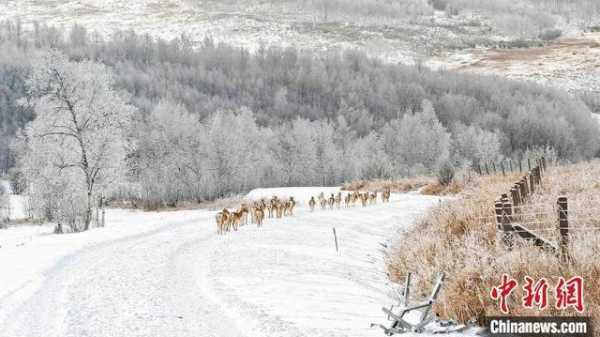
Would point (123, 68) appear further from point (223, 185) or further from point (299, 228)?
point (299, 228)

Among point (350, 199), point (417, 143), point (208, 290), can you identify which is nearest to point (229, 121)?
point (417, 143)

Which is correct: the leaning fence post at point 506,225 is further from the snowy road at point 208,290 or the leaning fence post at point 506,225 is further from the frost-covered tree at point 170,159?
the frost-covered tree at point 170,159

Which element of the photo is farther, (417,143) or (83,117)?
(417,143)

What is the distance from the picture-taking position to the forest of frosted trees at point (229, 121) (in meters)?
39.1

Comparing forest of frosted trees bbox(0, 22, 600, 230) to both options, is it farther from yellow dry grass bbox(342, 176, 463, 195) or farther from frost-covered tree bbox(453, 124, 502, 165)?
yellow dry grass bbox(342, 176, 463, 195)

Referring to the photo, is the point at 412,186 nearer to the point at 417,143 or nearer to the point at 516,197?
the point at 516,197

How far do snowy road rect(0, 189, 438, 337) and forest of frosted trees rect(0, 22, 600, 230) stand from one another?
1899 cm

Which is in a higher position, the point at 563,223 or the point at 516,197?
the point at 563,223

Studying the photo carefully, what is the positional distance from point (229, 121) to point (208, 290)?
82.3 m

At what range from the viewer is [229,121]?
93.7m

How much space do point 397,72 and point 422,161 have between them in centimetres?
6658

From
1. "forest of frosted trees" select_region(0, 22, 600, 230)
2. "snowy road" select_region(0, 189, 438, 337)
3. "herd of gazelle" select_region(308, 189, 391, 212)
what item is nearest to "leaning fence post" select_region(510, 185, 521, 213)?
"snowy road" select_region(0, 189, 438, 337)

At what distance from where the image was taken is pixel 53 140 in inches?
1670

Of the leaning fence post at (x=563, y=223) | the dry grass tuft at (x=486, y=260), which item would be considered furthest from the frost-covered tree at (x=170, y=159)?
the leaning fence post at (x=563, y=223)
